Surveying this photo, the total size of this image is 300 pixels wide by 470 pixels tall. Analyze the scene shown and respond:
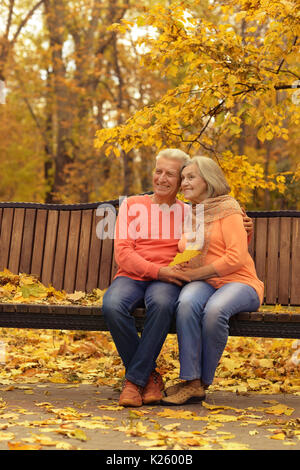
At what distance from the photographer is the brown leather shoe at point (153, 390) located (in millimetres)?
4203

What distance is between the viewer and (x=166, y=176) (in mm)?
4594

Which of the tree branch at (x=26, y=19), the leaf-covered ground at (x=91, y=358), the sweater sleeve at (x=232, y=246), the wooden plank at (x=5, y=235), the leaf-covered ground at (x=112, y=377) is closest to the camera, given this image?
the leaf-covered ground at (x=112, y=377)

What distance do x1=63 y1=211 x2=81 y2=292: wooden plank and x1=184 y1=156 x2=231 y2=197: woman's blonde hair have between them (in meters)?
1.30

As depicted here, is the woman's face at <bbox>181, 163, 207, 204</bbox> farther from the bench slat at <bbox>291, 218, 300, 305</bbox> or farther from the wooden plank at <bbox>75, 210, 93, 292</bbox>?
the wooden plank at <bbox>75, 210, 93, 292</bbox>

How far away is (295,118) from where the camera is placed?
19.5 feet

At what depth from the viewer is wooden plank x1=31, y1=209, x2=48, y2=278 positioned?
5.54 metres

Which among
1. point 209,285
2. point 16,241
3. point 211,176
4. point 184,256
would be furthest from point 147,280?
point 16,241

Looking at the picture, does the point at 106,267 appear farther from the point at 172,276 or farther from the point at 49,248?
the point at 172,276

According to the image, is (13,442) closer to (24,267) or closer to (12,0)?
(24,267)

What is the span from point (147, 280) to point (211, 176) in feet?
2.68

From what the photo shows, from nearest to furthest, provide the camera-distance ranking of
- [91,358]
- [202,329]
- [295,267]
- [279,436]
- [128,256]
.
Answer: [279,436], [202,329], [128,256], [295,267], [91,358]

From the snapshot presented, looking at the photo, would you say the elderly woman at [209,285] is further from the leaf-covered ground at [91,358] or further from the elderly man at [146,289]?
the leaf-covered ground at [91,358]

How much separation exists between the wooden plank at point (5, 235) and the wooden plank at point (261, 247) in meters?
2.03

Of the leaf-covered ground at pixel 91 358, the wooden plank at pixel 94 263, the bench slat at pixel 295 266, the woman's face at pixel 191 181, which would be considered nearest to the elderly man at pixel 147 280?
the woman's face at pixel 191 181
